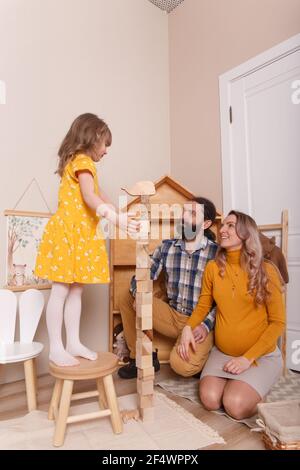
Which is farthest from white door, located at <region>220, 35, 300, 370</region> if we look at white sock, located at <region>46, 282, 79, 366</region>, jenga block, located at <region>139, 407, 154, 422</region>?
white sock, located at <region>46, 282, 79, 366</region>

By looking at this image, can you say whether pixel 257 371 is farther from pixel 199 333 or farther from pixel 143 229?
pixel 143 229

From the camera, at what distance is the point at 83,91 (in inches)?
92.7

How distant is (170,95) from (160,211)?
1.16m

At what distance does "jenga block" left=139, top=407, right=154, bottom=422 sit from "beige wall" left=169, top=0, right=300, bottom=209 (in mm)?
1495

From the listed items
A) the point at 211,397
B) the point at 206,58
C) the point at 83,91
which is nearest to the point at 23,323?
the point at 211,397

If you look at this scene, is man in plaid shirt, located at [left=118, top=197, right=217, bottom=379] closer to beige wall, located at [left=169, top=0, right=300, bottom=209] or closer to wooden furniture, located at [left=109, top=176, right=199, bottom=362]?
wooden furniture, located at [left=109, top=176, right=199, bottom=362]

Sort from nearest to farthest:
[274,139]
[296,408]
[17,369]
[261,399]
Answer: [296,408] < [261,399] < [17,369] < [274,139]

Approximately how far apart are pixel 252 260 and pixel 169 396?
2.50ft

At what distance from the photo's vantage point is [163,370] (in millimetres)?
2062

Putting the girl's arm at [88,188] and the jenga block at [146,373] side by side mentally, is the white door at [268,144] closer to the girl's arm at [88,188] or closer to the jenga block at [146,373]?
the jenga block at [146,373]

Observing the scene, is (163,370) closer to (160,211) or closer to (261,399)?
(261,399)

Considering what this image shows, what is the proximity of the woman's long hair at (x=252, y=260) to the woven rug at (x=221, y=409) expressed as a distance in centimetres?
48

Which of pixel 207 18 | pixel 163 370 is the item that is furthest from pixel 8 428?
pixel 207 18

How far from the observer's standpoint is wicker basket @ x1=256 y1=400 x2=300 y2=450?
113 centimetres
